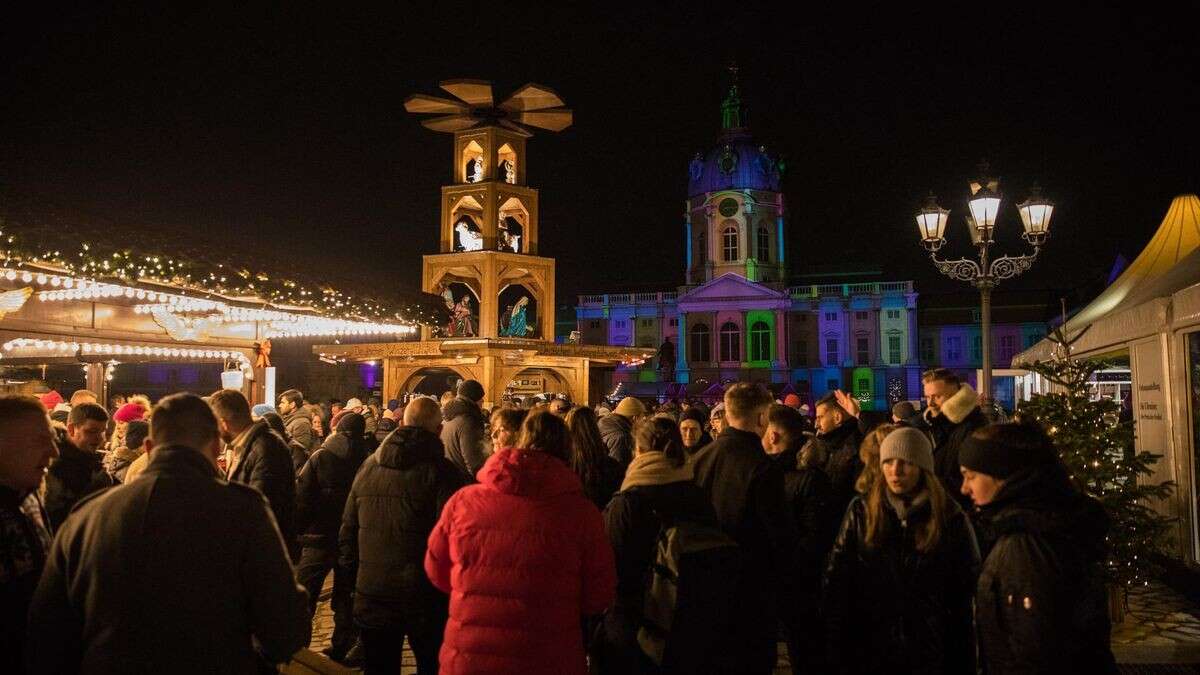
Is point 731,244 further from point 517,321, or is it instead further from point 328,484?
point 328,484

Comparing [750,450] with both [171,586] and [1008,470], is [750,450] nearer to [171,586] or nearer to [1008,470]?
[1008,470]

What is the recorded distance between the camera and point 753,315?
65500 mm

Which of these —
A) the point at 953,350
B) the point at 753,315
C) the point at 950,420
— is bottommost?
the point at 950,420

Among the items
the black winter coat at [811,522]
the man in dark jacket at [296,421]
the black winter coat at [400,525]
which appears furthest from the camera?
the man in dark jacket at [296,421]

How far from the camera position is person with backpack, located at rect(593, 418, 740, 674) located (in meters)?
3.93

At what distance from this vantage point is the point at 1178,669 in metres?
6.24

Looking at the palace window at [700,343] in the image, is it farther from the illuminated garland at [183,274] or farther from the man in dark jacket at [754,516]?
the man in dark jacket at [754,516]

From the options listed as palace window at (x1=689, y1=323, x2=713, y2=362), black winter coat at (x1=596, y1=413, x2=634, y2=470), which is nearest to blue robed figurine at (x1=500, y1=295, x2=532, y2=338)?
Result: black winter coat at (x1=596, y1=413, x2=634, y2=470)

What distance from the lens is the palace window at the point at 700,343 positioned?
6625 centimetres

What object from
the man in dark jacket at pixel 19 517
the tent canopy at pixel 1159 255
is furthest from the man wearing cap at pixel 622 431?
the tent canopy at pixel 1159 255

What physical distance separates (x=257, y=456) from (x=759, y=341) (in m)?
61.7

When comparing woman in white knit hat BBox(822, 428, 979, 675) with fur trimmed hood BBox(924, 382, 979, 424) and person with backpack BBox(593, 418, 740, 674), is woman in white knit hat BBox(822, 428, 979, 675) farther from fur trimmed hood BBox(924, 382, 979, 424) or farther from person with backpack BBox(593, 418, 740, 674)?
fur trimmed hood BBox(924, 382, 979, 424)

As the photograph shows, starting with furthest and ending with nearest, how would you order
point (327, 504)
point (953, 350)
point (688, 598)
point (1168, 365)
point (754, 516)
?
1. point (953, 350)
2. point (1168, 365)
3. point (327, 504)
4. point (754, 516)
5. point (688, 598)

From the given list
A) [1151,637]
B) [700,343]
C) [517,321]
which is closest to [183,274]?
[517,321]
